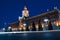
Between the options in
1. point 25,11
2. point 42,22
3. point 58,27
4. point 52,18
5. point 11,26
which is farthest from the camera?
point 25,11

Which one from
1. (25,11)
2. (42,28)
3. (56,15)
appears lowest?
(42,28)

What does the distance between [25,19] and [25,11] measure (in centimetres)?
2726

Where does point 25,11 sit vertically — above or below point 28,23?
above

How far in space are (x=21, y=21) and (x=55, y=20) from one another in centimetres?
4767

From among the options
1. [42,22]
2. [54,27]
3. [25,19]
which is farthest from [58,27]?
[25,19]

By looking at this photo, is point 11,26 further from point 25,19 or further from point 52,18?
point 52,18

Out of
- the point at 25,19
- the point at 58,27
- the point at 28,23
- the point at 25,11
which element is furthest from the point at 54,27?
the point at 25,11

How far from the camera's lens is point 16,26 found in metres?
150

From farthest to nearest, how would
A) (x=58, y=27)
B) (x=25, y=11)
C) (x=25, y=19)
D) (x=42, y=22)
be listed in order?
(x=25, y=11)
(x=25, y=19)
(x=42, y=22)
(x=58, y=27)

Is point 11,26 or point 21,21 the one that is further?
point 11,26

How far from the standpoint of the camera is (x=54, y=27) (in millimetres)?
101750

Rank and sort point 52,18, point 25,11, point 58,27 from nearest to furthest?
point 58,27 < point 52,18 < point 25,11

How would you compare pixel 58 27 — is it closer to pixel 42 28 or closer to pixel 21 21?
pixel 42 28

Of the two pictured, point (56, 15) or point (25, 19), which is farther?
point (25, 19)
